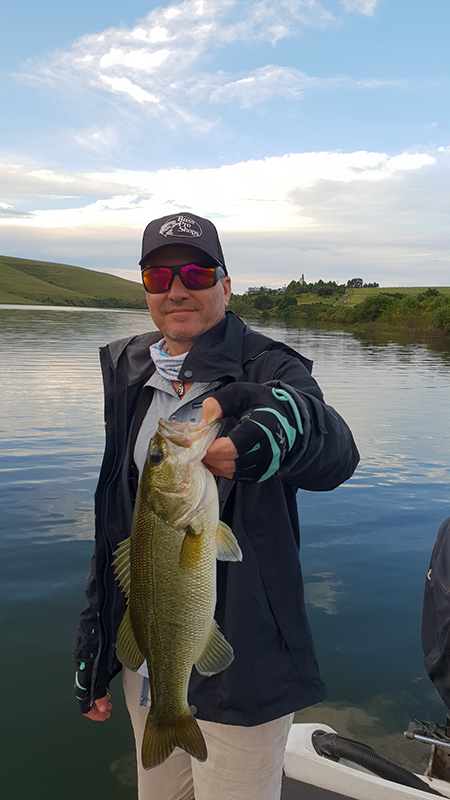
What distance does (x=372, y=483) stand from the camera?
12438 mm

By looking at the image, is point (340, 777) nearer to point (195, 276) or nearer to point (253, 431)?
point (253, 431)

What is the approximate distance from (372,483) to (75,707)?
8.35 metres

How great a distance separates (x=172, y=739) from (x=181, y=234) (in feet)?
7.82

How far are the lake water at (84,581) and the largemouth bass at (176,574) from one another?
318 centimetres

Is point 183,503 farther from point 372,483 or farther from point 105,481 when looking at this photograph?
point 372,483

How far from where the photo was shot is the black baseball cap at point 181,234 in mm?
3039

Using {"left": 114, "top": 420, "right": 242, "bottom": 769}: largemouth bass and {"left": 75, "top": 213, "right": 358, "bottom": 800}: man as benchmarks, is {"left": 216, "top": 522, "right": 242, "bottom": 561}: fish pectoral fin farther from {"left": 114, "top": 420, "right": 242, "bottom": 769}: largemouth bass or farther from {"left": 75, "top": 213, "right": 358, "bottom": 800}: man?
{"left": 75, "top": 213, "right": 358, "bottom": 800}: man

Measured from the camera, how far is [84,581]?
25.5 feet

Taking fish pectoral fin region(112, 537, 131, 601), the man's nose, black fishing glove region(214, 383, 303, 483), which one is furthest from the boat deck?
the man's nose

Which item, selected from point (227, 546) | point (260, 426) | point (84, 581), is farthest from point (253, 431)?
point (84, 581)

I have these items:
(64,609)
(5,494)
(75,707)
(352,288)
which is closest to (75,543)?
(64,609)

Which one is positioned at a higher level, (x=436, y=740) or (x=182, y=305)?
(x=182, y=305)

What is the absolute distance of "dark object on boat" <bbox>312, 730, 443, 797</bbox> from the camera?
3643 millimetres

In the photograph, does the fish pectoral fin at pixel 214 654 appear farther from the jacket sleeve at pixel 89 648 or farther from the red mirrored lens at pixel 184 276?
the red mirrored lens at pixel 184 276
